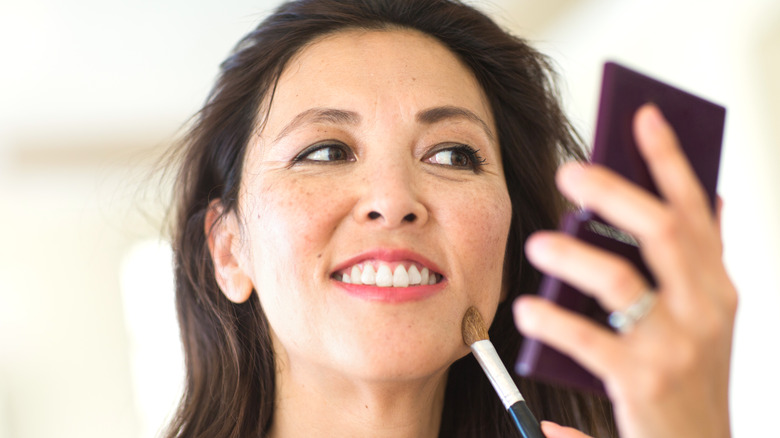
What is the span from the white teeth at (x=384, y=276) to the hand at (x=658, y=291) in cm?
44

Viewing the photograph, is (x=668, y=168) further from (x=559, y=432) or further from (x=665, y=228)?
(x=559, y=432)

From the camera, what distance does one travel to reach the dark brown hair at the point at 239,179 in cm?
145

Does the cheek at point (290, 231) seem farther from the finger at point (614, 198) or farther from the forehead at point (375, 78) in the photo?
the finger at point (614, 198)

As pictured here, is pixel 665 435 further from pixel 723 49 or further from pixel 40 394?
pixel 40 394

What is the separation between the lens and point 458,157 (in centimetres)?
133

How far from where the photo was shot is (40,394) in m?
5.70

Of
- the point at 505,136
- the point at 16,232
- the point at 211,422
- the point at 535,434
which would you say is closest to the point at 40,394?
the point at 16,232

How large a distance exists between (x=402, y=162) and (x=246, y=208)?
314 mm

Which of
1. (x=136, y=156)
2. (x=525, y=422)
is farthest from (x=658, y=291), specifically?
(x=136, y=156)

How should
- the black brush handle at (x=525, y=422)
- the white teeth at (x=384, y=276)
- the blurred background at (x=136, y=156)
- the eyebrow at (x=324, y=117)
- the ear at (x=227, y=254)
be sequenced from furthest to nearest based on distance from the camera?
the blurred background at (x=136, y=156)
the ear at (x=227, y=254)
the eyebrow at (x=324, y=117)
the white teeth at (x=384, y=276)
the black brush handle at (x=525, y=422)

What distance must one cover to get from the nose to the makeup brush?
0.18 m

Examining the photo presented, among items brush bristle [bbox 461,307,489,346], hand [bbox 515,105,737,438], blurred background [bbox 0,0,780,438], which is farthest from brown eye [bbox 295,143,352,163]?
blurred background [bbox 0,0,780,438]

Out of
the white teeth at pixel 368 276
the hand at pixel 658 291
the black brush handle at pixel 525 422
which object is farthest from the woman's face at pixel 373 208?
the hand at pixel 658 291

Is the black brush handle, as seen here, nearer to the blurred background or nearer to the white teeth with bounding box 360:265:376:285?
the white teeth with bounding box 360:265:376:285
